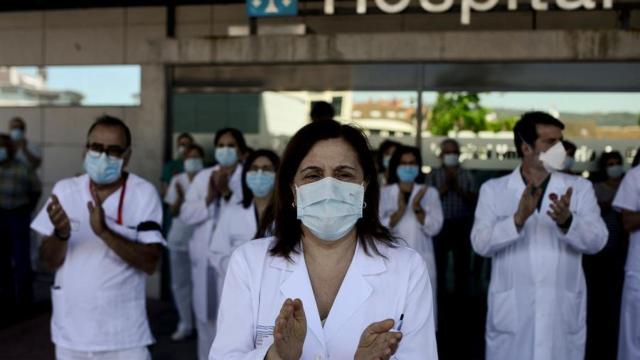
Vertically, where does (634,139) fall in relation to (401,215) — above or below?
above

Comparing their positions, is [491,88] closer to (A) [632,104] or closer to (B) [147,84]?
(A) [632,104]

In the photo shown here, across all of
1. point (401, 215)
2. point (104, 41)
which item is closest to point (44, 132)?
point (104, 41)

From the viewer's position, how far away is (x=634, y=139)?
23.9ft

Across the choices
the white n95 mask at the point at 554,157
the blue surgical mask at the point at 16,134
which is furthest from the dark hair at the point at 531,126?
the blue surgical mask at the point at 16,134

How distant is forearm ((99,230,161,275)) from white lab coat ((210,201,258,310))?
1.21 m

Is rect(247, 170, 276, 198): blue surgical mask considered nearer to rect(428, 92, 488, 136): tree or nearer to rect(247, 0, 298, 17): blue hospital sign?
rect(247, 0, 298, 17): blue hospital sign

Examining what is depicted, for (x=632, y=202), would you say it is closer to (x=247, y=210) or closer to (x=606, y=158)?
(x=247, y=210)

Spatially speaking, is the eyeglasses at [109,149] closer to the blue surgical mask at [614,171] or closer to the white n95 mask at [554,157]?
the white n95 mask at [554,157]

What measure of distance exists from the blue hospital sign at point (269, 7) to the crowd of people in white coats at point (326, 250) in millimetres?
1603

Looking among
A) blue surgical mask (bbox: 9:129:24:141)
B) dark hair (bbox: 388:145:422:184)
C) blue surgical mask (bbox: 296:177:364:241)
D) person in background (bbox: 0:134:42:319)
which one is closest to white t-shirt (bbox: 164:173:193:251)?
person in background (bbox: 0:134:42:319)

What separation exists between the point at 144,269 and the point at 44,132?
6.65 m

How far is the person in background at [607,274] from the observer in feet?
21.5

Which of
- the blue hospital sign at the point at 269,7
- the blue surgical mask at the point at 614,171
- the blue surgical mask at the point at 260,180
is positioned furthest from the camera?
the blue hospital sign at the point at 269,7

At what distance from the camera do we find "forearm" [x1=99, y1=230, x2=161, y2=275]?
329cm
